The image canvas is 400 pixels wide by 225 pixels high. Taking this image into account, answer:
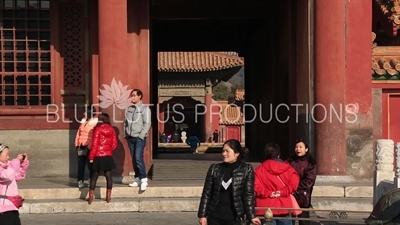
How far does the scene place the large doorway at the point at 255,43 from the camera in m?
14.9

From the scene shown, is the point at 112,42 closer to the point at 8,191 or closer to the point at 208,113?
the point at 8,191

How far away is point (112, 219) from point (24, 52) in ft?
16.2

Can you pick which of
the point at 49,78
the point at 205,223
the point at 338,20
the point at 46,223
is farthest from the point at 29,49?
the point at 205,223

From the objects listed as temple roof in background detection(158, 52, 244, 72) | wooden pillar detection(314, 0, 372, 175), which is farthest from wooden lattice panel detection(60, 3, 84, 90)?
temple roof in background detection(158, 52, 244, 72)

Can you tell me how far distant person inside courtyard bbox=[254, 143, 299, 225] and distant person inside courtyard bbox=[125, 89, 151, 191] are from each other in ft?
13.2

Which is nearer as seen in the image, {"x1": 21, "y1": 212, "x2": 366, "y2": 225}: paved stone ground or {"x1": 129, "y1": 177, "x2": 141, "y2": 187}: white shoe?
{"x1": 21, "y1": 212, "x2": 366, "y2": 225}: paved stone ground

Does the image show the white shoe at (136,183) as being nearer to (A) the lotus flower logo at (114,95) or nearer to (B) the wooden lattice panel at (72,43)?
(A) the lotus flower logo at (114,95)

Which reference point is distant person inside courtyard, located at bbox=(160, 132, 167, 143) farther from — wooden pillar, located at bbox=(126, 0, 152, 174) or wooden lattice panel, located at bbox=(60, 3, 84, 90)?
wooden lattice panel, located at bbox=(60, 3, 84, 90)

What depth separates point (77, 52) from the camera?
13406 millimetres

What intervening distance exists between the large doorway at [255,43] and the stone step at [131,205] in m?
3.45

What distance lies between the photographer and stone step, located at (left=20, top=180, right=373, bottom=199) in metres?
10.9

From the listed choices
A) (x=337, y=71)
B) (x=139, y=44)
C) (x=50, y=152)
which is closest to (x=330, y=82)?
(x=337, y=71)

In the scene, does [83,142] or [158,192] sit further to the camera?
[83,142]

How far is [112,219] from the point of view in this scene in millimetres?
9820
